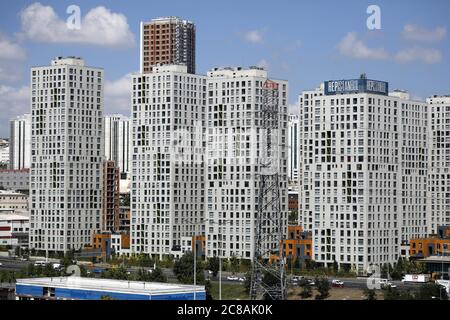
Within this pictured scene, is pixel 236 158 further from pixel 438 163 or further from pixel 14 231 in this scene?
pixel 14 231

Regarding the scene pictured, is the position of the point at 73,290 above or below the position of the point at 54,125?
below

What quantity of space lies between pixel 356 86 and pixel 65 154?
17.4m

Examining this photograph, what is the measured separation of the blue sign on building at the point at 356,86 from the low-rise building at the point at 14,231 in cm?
2123

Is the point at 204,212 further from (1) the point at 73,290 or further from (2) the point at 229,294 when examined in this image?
(1) the point at 73,290

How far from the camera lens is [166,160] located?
160 ft

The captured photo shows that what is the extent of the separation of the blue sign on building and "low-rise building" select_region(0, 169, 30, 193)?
120ft

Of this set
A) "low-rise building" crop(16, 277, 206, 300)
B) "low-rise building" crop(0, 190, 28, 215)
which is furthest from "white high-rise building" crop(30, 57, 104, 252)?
"low-rise building" crop(16, 277, 206, 300)

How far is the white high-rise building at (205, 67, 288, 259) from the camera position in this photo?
45625mm

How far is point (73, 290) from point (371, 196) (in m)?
24.6

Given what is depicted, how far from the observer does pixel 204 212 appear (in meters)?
49.9

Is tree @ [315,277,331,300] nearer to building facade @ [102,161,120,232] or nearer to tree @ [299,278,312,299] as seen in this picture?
tree @ [299,278,312,299]

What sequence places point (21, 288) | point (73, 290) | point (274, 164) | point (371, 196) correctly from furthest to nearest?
point (274, 164), point (371, 196), point (21, 288), point (73, 290)

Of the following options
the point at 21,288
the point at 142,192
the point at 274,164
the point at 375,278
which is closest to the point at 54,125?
the point at 142,192

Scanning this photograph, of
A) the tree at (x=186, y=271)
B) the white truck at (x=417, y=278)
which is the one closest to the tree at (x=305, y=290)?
the tree at (x=186, y=271)
